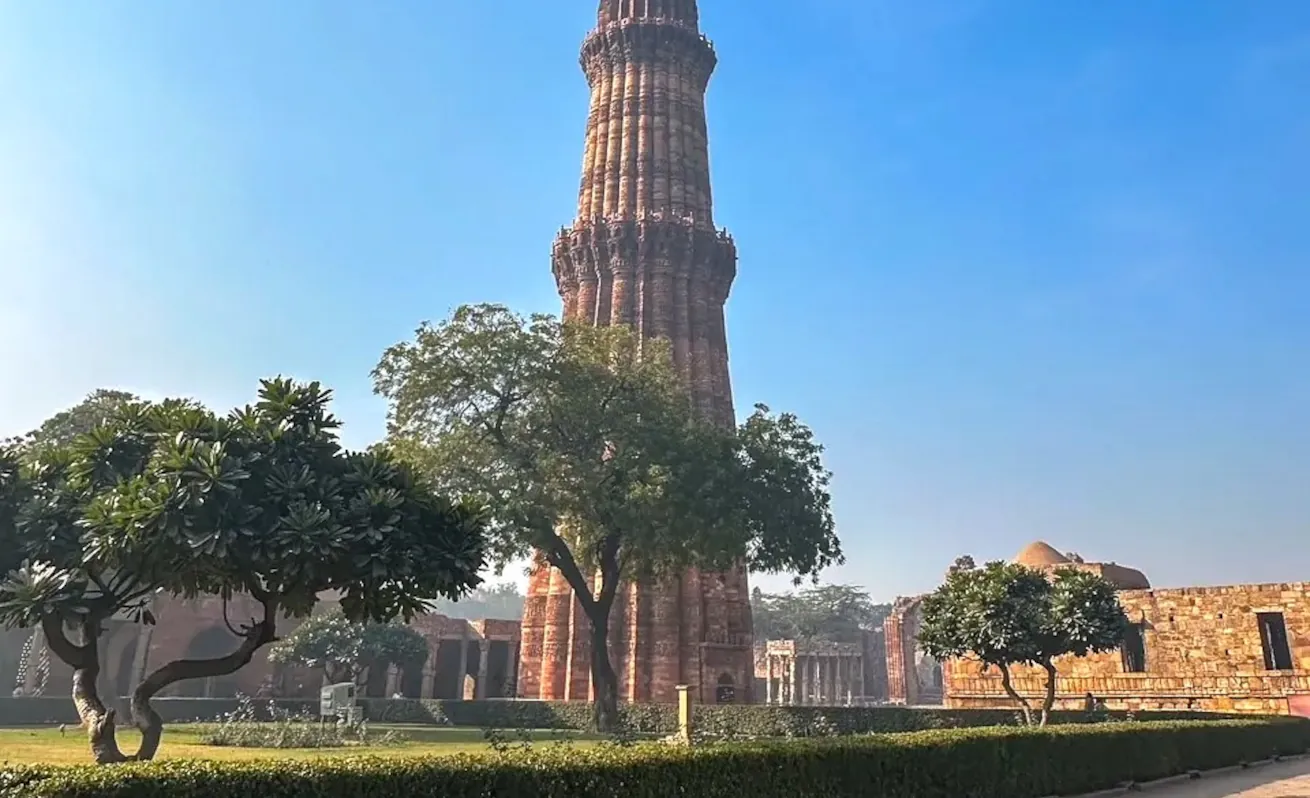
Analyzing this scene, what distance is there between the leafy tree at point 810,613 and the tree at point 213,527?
71400 mm

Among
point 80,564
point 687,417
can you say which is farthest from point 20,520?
point 687,417

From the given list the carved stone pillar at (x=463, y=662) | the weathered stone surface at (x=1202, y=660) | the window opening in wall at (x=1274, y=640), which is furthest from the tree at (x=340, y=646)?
the window opening in wall at (x=1274, y=640)

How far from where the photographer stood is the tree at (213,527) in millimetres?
10156

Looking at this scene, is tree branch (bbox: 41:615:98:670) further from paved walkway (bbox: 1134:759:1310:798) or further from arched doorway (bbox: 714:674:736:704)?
arched doorway (bbox: 714:674:736:704)

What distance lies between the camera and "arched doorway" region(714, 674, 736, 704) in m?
37.6

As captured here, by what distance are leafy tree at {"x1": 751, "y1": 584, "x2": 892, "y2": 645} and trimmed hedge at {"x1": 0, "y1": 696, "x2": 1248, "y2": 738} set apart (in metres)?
47.7

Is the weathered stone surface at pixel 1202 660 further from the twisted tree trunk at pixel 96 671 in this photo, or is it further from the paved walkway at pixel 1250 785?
the twisted tree trunk at pixel 96 671

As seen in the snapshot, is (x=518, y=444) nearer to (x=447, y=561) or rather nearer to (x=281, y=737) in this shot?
(x=281, y=737)

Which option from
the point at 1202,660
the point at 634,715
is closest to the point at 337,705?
the point at 634,715

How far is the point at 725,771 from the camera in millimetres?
10008

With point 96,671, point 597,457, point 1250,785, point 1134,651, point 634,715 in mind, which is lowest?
point 1250,785

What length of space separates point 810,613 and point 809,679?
71.2 ft

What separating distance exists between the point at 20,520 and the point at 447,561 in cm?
493

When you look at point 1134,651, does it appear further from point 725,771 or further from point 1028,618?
point 725,771
